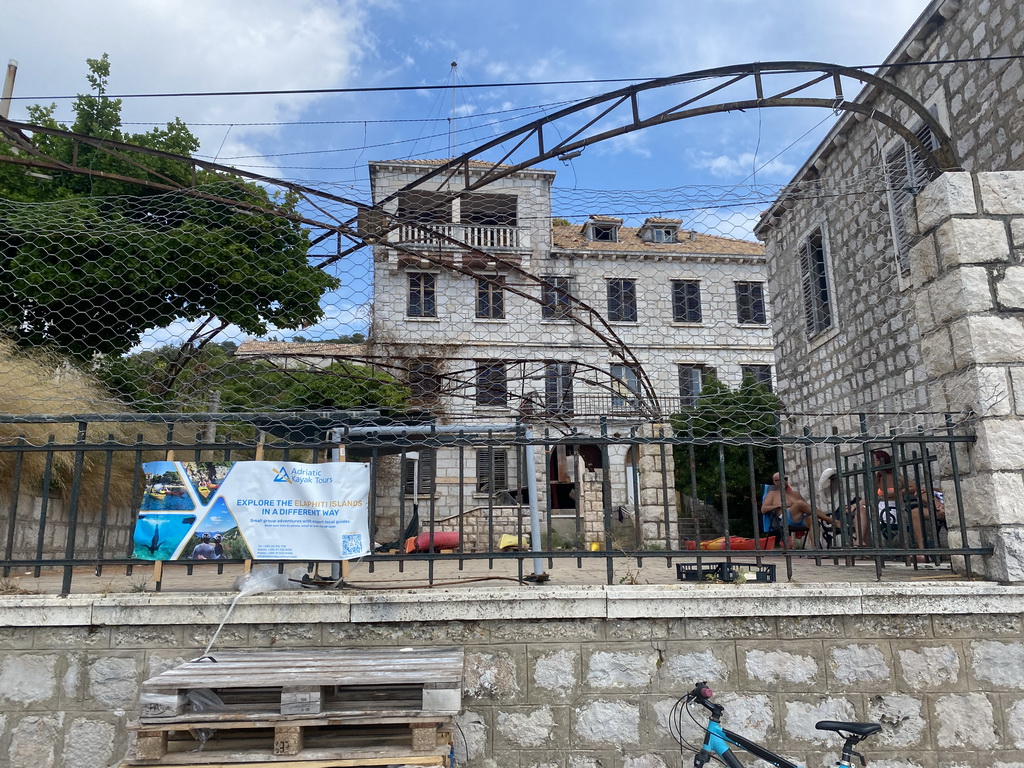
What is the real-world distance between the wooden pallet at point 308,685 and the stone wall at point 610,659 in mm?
297

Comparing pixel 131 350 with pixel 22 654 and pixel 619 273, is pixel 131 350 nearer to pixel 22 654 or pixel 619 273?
pixel 22 654

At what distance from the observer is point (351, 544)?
4.33m

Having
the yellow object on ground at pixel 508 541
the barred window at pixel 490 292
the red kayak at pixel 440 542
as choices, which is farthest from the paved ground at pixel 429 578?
the red kayak at pixel 440 542

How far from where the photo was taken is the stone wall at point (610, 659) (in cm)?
398

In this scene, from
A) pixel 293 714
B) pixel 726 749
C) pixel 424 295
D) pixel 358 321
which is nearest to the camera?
pixel 293 714

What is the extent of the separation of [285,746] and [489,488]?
1550 millimetres

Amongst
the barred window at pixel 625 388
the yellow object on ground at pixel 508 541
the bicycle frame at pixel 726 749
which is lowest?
the bicycle frame at pixel 726 749

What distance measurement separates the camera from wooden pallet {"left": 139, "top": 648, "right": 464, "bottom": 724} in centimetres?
329

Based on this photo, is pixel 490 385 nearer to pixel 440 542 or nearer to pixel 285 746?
pixel 440 542

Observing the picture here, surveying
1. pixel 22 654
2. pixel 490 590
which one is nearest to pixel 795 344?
pixel 490 590

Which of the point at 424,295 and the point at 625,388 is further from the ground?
the point at 424,295

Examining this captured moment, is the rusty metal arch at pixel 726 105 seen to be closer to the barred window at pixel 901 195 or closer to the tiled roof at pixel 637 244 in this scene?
the barred window at pixel 901 195

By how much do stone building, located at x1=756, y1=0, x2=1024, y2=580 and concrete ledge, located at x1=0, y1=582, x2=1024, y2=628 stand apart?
2.23 feet

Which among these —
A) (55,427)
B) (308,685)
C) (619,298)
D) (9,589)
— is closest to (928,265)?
(308,685)
